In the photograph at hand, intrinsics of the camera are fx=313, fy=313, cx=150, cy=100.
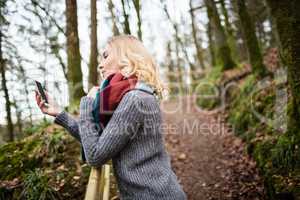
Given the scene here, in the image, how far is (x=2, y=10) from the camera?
9.98 metres

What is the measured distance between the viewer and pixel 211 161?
25.5 ft

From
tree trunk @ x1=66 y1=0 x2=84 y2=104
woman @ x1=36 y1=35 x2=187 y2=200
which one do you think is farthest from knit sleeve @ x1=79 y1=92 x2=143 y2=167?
tree trunk @ x1=66 y1=0 x2=84 y2=104

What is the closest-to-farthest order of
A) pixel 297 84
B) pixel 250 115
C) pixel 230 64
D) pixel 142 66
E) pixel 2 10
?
pixel 142 66
pixel 297 84
pixel 250 115
pixel 2 10
pixel 230 64

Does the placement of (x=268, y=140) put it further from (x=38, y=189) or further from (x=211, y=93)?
(x=211, y=93)

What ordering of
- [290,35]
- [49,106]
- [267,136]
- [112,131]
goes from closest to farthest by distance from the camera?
1. [112,131]
2. [49,106]
3. [290,35]
4. [267,136]

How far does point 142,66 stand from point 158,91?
0.71 ft

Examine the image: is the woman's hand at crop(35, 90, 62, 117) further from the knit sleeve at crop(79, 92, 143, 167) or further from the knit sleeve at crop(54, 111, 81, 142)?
the knit sleeve at crop(79, 92, 143, 167)

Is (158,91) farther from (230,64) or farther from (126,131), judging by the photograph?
(230,64)

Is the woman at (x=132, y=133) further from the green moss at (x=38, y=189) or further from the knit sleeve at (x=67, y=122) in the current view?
the green moss at (x=38, y=189)

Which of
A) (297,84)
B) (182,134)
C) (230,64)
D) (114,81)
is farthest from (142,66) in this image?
(230,64)

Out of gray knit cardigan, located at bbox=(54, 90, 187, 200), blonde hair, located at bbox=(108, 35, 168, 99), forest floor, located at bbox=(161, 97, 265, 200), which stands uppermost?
blonde hair, located at bbox=(108, 35, 168, 99)

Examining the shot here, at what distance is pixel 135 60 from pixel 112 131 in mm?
500

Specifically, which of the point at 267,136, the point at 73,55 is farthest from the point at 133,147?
the point at 73,55

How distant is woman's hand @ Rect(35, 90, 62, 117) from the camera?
7.11 feet
